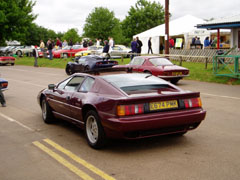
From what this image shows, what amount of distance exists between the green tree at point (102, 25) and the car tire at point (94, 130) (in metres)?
81.4

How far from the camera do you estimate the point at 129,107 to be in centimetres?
530

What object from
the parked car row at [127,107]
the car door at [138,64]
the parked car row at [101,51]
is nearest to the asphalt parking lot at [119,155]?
the parked car row at [127,107]

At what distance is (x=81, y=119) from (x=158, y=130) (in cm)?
148

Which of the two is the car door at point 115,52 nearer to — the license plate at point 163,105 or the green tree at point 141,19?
the license plate at point 163,105

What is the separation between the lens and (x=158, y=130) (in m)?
5.49

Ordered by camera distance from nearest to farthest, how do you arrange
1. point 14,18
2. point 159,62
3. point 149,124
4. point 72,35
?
1. point 149,124
2. point 159,62
3. point 14,18
4. point 72,35

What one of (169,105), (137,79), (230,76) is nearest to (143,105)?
(169,105)

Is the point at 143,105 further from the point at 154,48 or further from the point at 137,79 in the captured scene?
the point at 154,48

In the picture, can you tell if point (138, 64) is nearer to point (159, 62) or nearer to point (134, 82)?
point (159, 62)

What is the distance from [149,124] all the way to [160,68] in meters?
10.1

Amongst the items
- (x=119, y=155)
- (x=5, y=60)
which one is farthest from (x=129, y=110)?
(x=5, y=60)

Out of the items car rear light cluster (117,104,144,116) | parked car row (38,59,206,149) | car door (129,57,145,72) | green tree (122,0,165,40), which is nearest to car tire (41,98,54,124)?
parked car row (38,59,206,149)

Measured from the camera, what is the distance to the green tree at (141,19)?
78062 mm

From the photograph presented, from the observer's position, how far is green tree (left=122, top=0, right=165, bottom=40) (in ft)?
256
